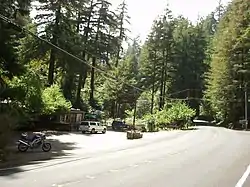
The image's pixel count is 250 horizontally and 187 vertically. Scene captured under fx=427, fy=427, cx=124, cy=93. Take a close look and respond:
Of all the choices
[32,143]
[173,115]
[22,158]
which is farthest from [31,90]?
[173,115]

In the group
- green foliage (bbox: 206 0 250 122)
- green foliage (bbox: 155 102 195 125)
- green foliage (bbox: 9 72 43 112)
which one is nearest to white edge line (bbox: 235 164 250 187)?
green foliage (bbox: 9 72 43 112)

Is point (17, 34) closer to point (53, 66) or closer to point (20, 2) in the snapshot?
point (20, 2)

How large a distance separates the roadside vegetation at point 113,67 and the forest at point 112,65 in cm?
9

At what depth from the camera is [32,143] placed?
23.2m

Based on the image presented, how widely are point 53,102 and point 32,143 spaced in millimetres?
17736

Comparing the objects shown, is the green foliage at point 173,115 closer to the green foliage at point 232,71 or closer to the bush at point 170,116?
the bush at point 170,116

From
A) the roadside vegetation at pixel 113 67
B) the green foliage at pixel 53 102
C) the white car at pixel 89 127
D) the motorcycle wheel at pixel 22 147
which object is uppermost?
the roadside vegetation at pixel 113 67

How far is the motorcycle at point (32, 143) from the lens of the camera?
22641 millimetres

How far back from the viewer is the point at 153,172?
49.4 ft

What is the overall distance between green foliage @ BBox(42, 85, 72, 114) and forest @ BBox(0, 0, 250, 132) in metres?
0.12

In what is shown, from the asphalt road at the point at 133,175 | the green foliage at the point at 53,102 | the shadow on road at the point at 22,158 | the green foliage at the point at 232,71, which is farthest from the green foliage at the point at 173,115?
the asphalt road at the point at 133,175

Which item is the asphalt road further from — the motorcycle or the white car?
the white car

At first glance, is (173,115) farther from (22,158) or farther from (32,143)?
(22,158)

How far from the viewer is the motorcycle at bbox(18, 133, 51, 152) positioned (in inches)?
891
